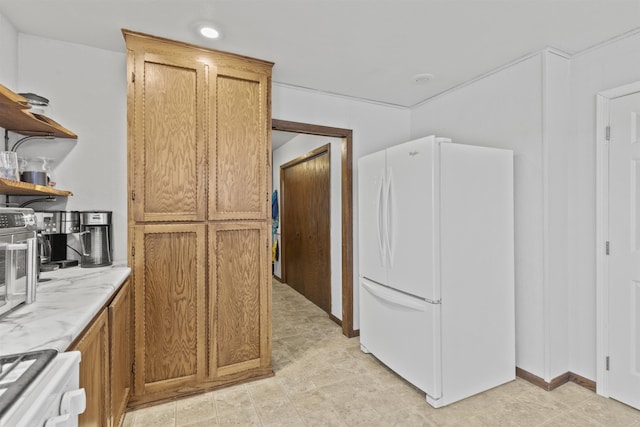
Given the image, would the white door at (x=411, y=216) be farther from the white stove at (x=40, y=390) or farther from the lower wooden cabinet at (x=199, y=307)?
the white stove at (x=40, y=390)

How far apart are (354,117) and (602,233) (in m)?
2.24

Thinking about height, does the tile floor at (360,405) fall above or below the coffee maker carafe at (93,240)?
below

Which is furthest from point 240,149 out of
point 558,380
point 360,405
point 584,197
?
point 558,380

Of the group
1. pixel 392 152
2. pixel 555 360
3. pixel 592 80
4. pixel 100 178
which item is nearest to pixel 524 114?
pixel 592 80

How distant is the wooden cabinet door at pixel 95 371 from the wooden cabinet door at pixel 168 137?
32.7 inches

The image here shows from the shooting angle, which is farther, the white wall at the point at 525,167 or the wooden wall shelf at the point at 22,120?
the white wall at the point at 525,167

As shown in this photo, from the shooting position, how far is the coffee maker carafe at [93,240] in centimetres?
208

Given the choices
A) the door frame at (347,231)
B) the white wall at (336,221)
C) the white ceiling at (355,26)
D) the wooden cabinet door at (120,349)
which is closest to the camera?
the wooden cabinet door at (120,349)

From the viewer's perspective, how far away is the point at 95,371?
134 centimetres

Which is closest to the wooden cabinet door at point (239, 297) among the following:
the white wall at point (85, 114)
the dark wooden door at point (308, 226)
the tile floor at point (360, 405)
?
the tile floor at point (360, 405)

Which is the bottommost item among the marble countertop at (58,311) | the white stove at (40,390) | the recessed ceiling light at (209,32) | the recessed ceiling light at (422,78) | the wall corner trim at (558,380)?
the wall corner trim at (558,380)

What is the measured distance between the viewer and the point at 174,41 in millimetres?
2137

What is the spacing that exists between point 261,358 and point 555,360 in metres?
2.16

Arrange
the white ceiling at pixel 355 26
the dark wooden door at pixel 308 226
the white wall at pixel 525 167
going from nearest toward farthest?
the white ceiling at pixel 355 26
the white wall at pixel 525 167
the dark wooden door at pixel 308 226
